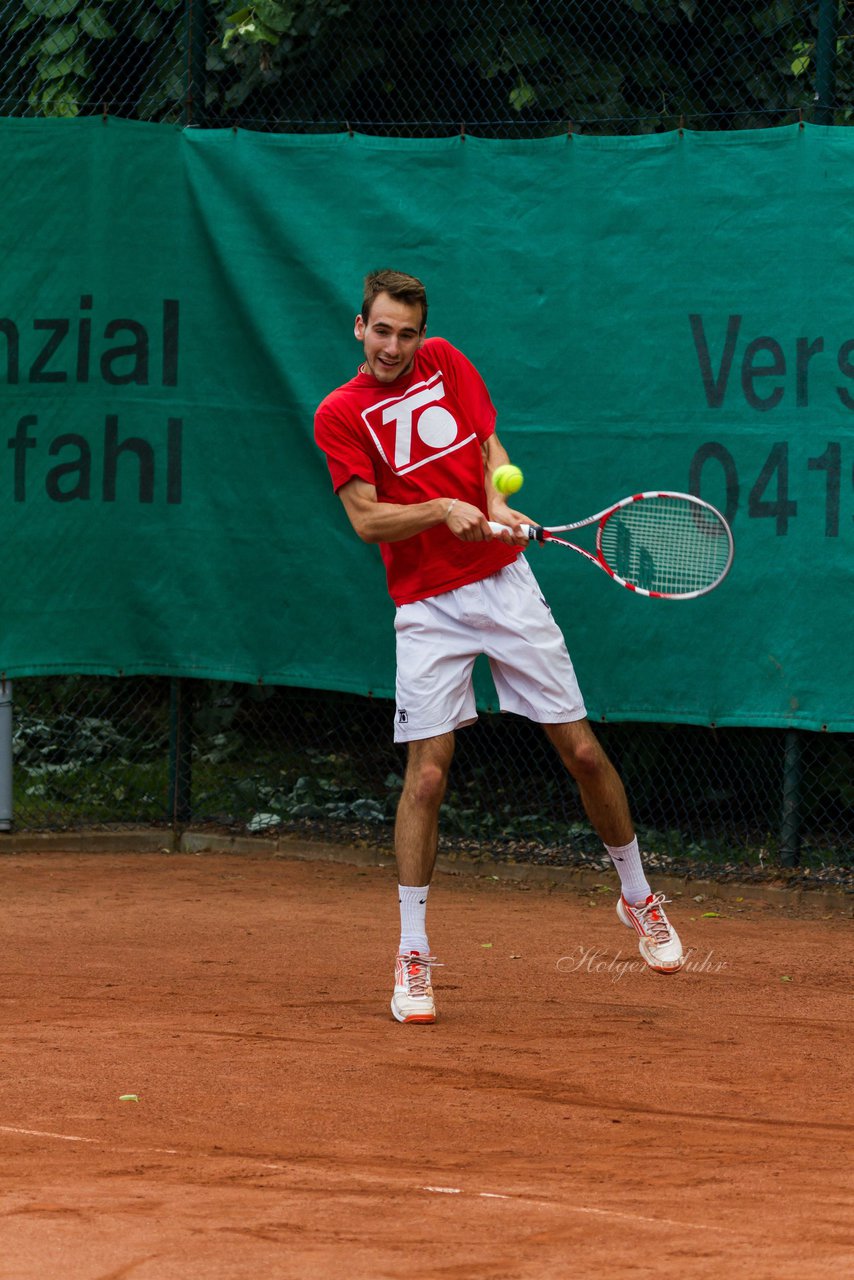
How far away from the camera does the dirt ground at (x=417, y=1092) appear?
3.17 meters

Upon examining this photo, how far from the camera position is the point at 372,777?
7.47m

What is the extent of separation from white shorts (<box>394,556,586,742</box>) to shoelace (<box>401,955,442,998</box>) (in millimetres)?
595

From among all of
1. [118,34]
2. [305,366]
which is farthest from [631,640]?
[118,34]

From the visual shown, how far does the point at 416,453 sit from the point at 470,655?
58 centimetres

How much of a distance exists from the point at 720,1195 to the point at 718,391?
362cm

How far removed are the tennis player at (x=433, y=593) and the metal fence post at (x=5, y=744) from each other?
255cm

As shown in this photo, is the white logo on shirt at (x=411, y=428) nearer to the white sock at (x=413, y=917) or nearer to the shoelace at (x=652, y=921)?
the white sock at (x=413, y=917)

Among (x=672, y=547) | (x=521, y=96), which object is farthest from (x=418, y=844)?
(x=521, y=96)

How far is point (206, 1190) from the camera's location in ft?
11.3

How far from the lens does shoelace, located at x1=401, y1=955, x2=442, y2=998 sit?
15.8 ft

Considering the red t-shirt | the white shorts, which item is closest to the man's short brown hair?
the red t-shirt

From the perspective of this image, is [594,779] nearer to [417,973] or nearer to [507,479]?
[417,973]

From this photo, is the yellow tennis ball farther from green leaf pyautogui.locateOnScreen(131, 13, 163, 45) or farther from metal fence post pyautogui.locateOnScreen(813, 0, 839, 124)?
green leaf pyautogui.locateOnScreen(131, 13, 163, 45)

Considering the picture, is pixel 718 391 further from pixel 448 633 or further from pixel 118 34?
pixel 118 34
